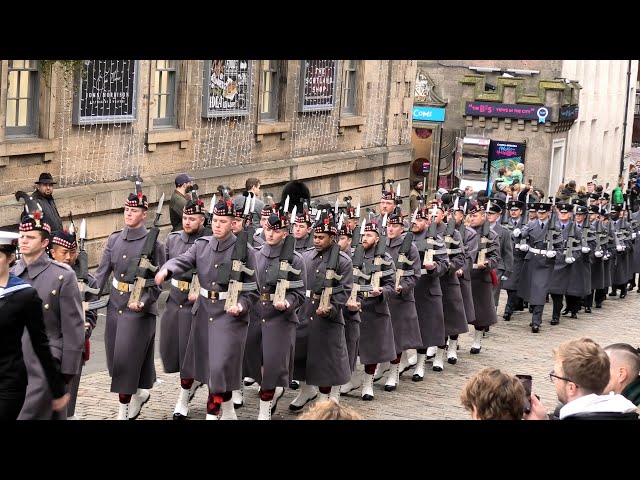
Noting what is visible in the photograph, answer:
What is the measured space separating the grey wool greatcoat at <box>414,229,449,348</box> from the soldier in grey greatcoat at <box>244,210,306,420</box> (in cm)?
352

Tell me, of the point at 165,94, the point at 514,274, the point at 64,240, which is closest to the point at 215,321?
the point at 64,240

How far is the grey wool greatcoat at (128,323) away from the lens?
1220cm

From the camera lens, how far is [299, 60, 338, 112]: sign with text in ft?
88.6

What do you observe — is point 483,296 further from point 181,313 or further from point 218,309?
point 218,309

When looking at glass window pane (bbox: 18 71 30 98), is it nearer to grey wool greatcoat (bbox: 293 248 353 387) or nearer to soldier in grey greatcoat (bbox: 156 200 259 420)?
grey wool greatcoat (bbox: 293 248 353 387)

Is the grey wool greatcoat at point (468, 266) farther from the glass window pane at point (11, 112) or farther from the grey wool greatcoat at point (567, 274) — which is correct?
the glass window pane at point (11, 112)

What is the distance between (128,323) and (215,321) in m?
0.76

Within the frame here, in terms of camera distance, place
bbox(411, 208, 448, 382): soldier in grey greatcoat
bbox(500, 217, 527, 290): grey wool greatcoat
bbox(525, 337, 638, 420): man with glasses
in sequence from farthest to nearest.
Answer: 1. bbox(500, 217, 527, 290): grey wool greatcoat
2. bbox(411, 208, 448, 382): soldier in grey greatcoat
3. bbox(525, 337, 638, 420): man with glasses

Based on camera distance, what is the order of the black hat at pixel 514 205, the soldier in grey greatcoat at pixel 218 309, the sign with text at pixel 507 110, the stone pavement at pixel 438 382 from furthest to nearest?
Result: the sign with text at pixel 507 110
the black hat at pixel 514 205
the stone pavement at pixel 438 382
the soldier in grey greatcoat at pixel 218 309

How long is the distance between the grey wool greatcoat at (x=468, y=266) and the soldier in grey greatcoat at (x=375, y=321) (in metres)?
2.67

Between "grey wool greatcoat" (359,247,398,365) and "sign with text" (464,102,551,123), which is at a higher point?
"sign with text" (464,102,551,123)

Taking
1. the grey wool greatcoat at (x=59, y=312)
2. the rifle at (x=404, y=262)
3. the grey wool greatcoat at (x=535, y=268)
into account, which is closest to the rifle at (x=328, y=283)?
the rifle at (x=404, y=262)

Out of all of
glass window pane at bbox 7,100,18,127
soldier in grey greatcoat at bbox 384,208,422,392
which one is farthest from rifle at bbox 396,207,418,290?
glass window pane at bbox 7,100,18,127
